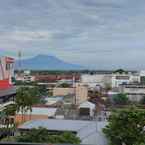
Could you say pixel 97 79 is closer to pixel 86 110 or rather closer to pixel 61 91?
pixel 61 91

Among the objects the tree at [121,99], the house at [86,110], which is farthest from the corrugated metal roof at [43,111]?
the tree at [121,99]

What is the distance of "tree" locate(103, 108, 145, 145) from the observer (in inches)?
170

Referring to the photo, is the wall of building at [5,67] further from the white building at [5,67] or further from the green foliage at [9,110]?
the green foliage at [9,110]

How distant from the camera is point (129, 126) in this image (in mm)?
4332

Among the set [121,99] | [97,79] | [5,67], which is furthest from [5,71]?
[97,79]

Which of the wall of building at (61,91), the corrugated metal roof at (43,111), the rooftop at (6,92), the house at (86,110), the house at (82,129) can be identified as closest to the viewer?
the house at (82,129)

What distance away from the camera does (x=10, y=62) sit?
10742 mm

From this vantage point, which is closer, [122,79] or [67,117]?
[67,117]

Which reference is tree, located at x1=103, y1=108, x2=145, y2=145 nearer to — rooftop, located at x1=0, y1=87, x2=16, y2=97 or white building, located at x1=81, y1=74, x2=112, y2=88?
rooftop, located at x1=0, y1=87, x2=16, y2=97

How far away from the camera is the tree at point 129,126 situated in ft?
14.2

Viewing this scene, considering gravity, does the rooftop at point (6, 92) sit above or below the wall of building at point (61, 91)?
above

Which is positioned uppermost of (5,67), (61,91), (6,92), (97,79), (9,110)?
(5,67)

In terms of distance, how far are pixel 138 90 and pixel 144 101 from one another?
2.43 m

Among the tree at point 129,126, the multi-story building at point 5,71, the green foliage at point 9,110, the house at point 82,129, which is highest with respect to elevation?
the multi-story building at point 5,71
